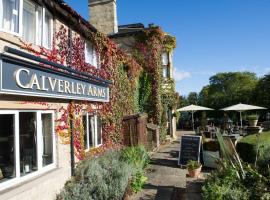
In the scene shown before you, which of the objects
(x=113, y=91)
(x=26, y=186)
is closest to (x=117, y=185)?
(x=26, y=186)

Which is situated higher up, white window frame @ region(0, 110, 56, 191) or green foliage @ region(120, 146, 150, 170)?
white window frame @ region(0, 110, 56, 191)

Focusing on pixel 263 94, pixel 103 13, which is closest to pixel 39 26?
pixel 103 13

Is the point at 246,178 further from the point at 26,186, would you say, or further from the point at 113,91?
the point at 113,91

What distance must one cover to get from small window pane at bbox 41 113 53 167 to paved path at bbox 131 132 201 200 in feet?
8.53

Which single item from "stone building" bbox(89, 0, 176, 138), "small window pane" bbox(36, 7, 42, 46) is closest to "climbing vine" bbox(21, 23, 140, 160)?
"small window pane" bbox(36, 7, 42, 46)

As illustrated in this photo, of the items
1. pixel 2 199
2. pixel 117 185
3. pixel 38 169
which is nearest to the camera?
pixel 2 199

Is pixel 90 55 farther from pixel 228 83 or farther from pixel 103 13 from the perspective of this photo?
pixel 228 83

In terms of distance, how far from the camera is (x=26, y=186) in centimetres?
667

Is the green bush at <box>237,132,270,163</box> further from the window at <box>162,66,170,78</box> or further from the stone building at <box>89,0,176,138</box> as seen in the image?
the window at <box>162,66,170,78</box>

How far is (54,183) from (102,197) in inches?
52.9

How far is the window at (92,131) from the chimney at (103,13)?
10178mm

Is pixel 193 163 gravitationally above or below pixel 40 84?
below

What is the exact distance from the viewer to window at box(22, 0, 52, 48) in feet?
25.3

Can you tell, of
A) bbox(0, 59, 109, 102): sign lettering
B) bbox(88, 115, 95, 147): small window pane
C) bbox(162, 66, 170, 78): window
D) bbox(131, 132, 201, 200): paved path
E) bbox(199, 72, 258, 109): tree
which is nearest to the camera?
bbox(0, 59, 109, 102): sign lettering
